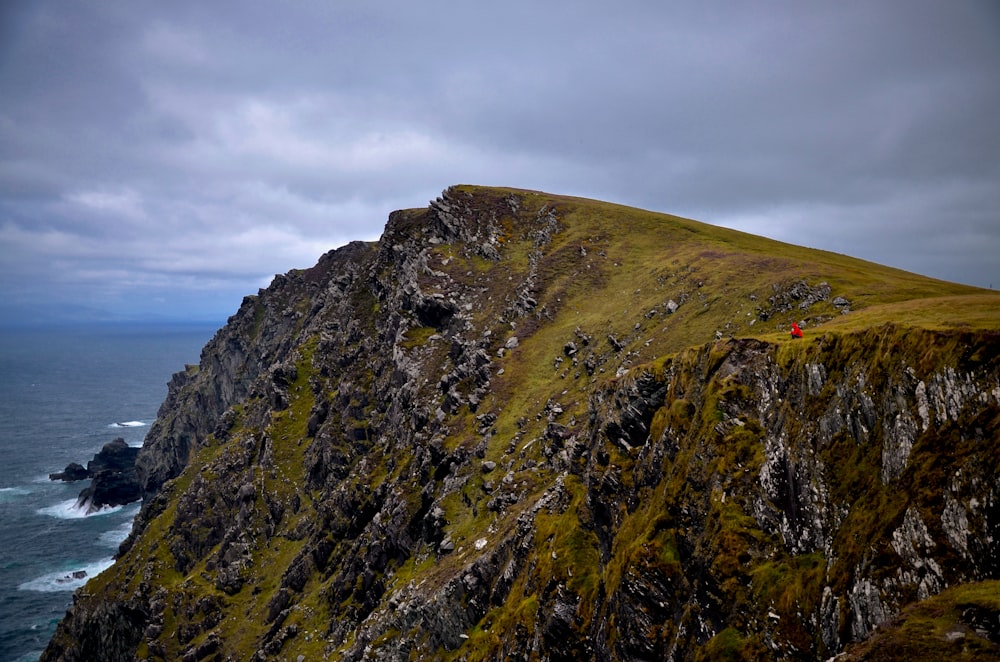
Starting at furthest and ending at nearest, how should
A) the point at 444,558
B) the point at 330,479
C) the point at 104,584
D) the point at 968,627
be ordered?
1. the point at 104,584
2. the point at 330,479
3. the point at 444,558
4. the point at 968,627

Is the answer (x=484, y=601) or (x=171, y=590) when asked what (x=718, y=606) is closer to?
(x=484, y=601)

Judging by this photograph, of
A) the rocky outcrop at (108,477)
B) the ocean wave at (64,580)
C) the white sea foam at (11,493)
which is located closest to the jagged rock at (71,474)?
the rocky outcrop at (108,477)

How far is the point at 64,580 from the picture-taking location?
11725 centimetres

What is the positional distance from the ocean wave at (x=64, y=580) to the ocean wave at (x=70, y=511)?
3530 centimetres

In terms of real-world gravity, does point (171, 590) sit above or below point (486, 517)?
below

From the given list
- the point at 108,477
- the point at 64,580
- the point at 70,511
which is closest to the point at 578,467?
the point at 64,580

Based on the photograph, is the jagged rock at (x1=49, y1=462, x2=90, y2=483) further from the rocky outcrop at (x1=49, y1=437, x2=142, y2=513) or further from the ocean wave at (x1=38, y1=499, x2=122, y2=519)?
the ocean wave at (x1=38, y1=499, x2=122, y2=519)

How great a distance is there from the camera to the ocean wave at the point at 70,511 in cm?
15012

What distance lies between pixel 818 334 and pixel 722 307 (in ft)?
122

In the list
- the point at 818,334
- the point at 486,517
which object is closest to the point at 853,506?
the point at 818,334

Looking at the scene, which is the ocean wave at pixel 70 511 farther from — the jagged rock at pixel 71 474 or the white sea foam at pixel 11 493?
the jagged rock at pixel 71 474

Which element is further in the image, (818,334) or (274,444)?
(274,444)

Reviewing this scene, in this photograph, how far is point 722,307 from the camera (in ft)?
208

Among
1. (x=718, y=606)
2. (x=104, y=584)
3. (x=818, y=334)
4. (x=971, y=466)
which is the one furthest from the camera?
(x=104, y=584)
